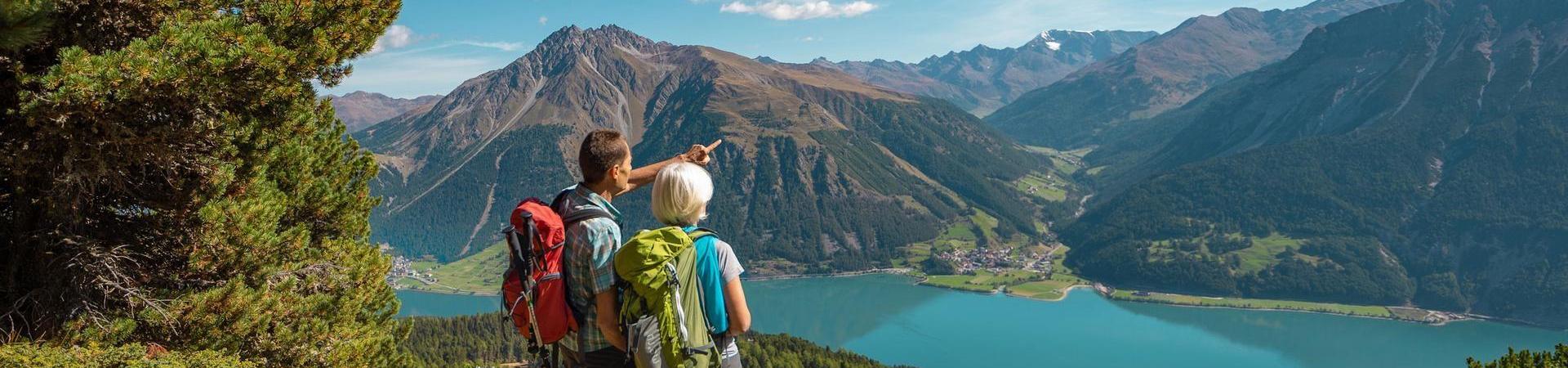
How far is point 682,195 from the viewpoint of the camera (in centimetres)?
453

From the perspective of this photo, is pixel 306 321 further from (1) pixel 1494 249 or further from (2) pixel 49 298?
(1) pixel 1494 249

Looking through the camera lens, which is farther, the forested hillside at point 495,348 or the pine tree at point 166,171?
the forested hillside at point 495,348

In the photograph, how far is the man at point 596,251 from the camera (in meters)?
4.75

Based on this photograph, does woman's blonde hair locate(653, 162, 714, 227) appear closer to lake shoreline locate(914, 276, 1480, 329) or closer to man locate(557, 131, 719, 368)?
man locate(557, 131, 719, 368)

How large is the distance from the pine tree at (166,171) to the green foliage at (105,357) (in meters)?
0.05

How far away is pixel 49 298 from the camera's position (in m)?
9.27

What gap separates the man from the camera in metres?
4.75

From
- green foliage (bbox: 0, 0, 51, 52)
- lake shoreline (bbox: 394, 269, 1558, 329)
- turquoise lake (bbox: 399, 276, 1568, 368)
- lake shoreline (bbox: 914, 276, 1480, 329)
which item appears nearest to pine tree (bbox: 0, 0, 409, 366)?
green foliage (bbox: 0, 0, 51, 52)

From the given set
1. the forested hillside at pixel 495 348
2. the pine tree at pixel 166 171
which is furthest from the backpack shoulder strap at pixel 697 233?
the forested hillside at pixel 495 348

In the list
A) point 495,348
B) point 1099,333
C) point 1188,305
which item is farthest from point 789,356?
point 1188,305

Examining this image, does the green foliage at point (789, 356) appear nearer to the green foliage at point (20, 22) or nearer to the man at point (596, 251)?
the green foliage at point (20, 22)

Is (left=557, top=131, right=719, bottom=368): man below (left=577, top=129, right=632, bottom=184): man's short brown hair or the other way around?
below

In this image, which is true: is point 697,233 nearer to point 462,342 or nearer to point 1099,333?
point 462,342

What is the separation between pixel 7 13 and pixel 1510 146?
9799 inches
